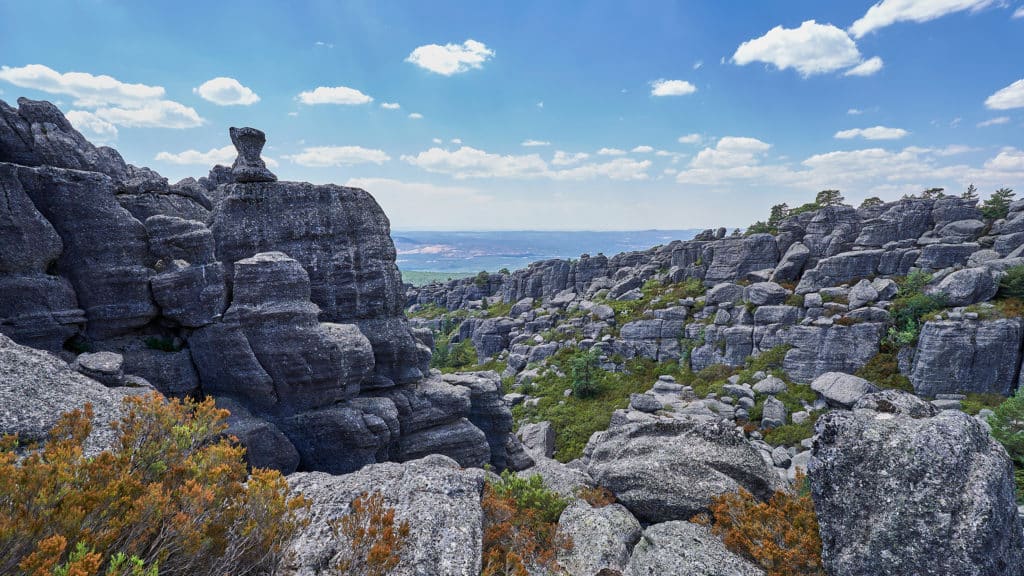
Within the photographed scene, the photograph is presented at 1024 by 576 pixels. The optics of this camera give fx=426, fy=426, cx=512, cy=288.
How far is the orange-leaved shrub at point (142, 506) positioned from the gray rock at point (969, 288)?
199 feet

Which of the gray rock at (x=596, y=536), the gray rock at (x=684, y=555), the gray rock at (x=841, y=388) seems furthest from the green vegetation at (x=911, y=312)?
the gray rock at (x=596, y=536)

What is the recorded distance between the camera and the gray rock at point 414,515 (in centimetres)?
1143

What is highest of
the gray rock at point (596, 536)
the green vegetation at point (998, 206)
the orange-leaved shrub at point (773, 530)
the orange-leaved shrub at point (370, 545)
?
the green vegetation at point (998, 206)

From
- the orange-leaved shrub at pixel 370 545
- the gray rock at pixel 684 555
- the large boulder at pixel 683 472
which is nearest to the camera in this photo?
the orange-leaved shrub at pixel 370 545

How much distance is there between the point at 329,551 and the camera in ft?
38.1

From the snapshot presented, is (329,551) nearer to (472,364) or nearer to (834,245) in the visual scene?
(834,245)

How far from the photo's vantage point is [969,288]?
43125 mm

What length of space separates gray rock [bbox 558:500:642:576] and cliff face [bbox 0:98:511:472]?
473 inches

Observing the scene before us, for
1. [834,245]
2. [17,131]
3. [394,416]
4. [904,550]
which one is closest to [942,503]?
[904,550]

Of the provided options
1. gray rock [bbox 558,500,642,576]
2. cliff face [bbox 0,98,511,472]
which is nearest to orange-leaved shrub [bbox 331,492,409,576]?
gray rock [bbox 558,500,642,576]

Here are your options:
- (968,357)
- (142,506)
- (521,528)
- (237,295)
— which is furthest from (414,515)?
(968,357)

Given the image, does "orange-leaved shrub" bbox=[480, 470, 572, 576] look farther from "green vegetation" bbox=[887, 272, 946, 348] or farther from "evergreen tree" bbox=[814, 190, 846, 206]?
"evergreen tree" bbox=[814, 190, 846, 206]

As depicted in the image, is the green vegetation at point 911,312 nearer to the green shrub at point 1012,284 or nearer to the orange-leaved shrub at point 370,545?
the green shrub at point 1012,284

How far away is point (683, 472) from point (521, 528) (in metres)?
7.63
